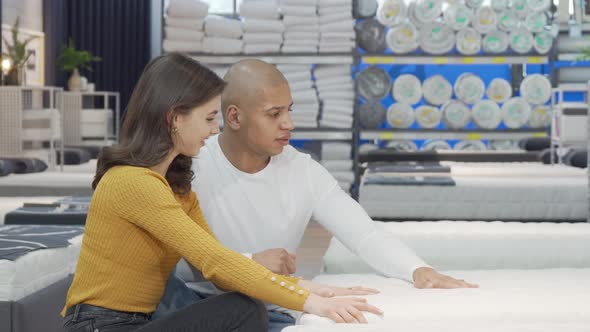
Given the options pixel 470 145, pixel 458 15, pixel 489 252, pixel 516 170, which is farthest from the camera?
pixel 470 145

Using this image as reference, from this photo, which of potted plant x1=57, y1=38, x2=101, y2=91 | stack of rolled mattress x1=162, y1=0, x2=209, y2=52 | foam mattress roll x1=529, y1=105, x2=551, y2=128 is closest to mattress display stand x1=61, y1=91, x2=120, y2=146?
potted plant x1=57, y1=38, x2=101, y2=91

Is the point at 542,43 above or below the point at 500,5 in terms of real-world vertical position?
below

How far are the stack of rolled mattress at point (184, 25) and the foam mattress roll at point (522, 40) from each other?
252 cm

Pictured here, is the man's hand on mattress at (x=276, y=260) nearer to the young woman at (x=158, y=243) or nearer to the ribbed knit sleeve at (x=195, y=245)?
the young woman at (x=158, y=243)

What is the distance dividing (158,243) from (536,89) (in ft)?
20.8

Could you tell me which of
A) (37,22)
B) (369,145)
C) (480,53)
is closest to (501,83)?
(480,53)

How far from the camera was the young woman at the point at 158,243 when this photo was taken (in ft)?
6.15

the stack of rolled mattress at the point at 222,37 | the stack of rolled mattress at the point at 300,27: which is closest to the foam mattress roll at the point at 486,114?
the stack of rolled mattress at the point at 300,27

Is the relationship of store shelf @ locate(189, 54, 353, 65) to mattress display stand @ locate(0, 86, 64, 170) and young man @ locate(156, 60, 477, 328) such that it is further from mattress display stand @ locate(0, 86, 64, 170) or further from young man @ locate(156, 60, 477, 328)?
young man @ locate(156, 60, 477, 328)

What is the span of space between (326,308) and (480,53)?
6.25 meters

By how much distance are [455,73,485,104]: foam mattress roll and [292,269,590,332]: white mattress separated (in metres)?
5.66

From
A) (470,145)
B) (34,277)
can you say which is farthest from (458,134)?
(34,277)

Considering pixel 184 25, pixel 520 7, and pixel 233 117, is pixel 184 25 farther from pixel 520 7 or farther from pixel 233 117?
pixel 233 117

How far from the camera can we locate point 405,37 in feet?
25.4
